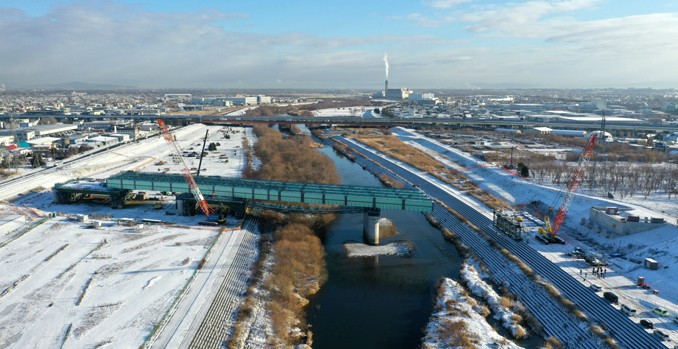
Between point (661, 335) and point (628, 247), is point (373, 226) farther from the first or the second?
point (661, 335)

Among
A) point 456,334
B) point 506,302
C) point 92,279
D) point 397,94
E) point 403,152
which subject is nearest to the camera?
point 456,334

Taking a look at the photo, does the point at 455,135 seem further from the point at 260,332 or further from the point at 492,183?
the point at 260,332

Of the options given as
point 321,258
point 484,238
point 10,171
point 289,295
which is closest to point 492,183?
point 484,238

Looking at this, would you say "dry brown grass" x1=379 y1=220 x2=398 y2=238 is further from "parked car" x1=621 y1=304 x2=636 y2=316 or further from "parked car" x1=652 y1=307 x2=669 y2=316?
"parked car" x1=652 y1=307 x2=669 y2=316

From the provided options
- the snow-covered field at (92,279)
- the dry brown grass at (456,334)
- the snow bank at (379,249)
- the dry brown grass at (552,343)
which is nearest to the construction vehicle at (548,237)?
Result: the snow bank at (379,249)

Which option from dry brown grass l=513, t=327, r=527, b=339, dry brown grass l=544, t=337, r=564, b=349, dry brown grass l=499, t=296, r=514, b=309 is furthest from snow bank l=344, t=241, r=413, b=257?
dry brown grass l=544, t=337, r=564, b=349

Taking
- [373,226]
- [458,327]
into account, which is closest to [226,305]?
[458,327]
